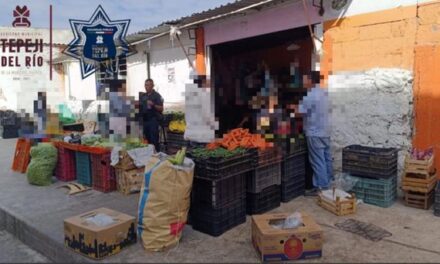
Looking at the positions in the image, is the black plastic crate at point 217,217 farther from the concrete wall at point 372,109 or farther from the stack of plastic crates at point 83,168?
the stack of plastic crates at point 83,168

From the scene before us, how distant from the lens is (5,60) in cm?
1842

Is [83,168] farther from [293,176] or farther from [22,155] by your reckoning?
[293,176]

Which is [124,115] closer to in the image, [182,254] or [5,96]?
[182,254]

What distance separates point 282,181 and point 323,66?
214cm

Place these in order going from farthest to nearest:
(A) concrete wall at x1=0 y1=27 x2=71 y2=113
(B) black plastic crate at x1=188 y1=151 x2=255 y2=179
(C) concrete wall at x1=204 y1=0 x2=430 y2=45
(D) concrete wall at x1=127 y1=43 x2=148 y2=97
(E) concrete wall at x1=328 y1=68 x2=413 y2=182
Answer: (A) concrete wall at x1=0 y1=27 x2=71 y2=113
(D) concrete wall at x1=127 y1=43 x2=148 y2=97
(C) concrete wall at x1=204 y1=0 x2=430 y2=45
(E) concrete wall at x1=328 y1=68 x2=413 y2=182
(B) black plastic crate at x1=188 y1=151 x2=255 y2=179

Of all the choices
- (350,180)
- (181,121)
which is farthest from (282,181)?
(181,121)

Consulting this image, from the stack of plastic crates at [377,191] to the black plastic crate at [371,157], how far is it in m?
0.21

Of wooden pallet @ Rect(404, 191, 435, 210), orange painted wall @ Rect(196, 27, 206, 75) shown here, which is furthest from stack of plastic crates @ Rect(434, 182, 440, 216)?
orange painted wall @ Rect(196, 27, 206, 75)

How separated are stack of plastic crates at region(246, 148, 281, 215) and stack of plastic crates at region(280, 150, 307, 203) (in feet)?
0.53

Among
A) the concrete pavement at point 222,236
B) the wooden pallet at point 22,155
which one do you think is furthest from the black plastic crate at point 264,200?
the wooden pallet at point 22,155

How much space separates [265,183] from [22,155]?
5.78m

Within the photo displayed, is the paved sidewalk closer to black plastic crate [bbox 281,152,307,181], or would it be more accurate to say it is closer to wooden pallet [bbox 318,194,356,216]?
black plastic crate [bbox 281,152,307,181]

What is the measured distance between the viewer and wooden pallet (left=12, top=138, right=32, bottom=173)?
8.08 meters

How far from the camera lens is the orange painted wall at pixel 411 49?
205 inches
